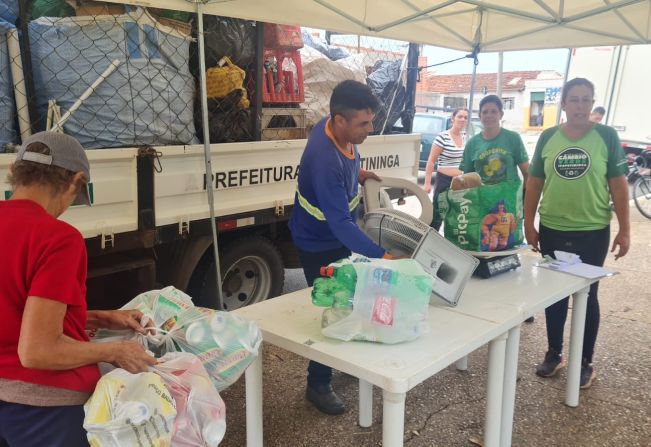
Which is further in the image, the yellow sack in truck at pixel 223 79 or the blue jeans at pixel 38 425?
the yellow sack in truck at pixel 223 79

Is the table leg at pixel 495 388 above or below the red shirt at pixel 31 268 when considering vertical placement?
below

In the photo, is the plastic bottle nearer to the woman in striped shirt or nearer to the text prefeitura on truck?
the text prefeitura on truck

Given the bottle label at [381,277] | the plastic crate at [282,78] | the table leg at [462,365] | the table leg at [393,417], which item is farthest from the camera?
the plastic crate at [282,78]

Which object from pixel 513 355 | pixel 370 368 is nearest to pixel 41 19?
pixel 370 368

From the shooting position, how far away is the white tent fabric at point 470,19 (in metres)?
3.12

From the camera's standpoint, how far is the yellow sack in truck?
10.6 feet

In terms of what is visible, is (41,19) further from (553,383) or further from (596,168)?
(553,383)

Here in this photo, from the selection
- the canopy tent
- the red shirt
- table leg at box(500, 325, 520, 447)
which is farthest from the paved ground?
the red shirt

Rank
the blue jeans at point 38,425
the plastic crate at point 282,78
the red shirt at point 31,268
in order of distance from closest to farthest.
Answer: the red shirt at point 31,268
the blue jeans at point 38,425
the plastic crate at point 282,78

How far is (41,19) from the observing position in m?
2.69

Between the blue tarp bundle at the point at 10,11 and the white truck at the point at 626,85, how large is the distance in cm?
913

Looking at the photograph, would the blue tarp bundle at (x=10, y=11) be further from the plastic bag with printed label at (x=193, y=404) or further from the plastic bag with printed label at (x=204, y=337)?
the plastic bag with printed label at (x=193, y=404)

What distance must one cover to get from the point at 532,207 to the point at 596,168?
1.54ft

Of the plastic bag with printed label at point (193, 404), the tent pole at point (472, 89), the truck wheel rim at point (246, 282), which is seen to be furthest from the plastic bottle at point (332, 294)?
the tent pole at point (472, 89)
